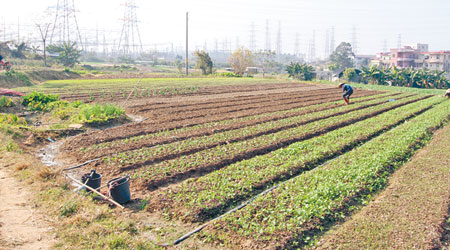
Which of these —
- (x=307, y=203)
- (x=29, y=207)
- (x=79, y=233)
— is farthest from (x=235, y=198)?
(x=29, y=207)

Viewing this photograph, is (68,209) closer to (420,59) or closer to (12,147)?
(12,147)

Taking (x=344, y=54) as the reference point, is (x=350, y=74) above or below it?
below

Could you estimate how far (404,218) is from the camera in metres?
6.33

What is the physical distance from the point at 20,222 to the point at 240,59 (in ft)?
229

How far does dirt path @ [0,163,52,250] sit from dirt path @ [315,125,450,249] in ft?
16.4

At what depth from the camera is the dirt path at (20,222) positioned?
5520mm

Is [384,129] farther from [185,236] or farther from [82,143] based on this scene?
[82,143]

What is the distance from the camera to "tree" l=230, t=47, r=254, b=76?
71.9 m

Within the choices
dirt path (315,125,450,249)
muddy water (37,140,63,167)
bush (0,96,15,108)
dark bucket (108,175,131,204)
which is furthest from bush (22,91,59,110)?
dirt path (315,125,450,249)

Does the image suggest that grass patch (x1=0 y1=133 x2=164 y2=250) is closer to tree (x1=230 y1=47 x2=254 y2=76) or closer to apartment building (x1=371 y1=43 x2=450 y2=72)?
tree (x1=230 y1=47 x2=254 y2=76)

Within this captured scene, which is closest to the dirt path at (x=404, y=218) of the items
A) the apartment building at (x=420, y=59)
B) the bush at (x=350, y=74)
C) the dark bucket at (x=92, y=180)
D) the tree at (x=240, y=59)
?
the dark bucket at (x=92, y=180)

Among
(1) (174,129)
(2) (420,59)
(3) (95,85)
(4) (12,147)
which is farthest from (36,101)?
(2) (420,59)

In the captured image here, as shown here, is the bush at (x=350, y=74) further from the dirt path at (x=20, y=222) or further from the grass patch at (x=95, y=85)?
the dirt path at (x=20, y=222)

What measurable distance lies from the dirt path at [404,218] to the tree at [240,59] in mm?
64501
